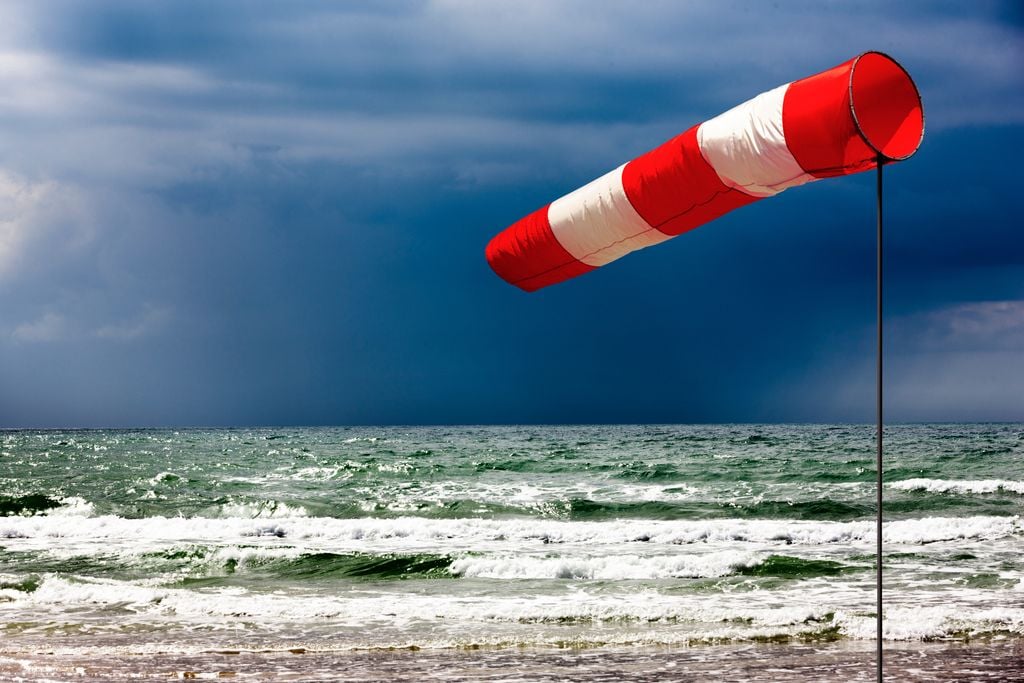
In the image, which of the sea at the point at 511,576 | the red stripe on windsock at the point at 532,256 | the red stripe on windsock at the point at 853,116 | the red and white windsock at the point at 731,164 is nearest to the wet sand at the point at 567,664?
the sea at the point at 511,576

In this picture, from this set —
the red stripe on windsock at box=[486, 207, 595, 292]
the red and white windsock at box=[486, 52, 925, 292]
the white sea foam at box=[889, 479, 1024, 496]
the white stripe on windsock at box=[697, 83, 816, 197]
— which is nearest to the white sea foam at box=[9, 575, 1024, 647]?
the red stripe on windsock at box=[486, 207, 595, 292]

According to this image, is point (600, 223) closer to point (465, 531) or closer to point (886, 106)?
point (886, 106)

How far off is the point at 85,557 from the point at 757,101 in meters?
12.2

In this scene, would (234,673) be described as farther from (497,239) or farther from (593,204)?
(593,204)

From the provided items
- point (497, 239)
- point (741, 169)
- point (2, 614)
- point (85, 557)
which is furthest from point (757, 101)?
point (85, 557)

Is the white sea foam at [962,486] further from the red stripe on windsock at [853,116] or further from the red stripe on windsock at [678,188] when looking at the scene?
the red stripe on windsock at [853,116]

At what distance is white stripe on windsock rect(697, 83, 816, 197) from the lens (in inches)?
114

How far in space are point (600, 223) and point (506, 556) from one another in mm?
9029

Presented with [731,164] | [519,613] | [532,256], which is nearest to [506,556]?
[519,613]

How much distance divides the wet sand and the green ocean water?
336 mm

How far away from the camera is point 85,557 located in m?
12.6

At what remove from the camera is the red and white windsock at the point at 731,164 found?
275 centimetres

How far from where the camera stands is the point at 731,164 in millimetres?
3029

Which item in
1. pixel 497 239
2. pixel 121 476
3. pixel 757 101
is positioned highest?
pixel 757 101
